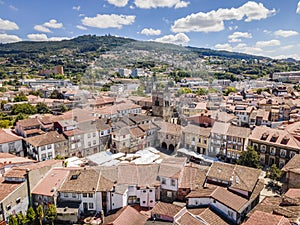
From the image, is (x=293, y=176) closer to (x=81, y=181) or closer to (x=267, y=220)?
(x=267, y=220)

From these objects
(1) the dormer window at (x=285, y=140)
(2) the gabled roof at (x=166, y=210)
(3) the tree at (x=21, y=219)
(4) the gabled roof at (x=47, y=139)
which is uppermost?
(1) the dormer window at (x=285, y=140)

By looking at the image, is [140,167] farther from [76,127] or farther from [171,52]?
[76,127]

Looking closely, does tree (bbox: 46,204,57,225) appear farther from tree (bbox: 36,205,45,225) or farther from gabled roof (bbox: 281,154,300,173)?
gabled roof (bbox: 281,154,300,173)

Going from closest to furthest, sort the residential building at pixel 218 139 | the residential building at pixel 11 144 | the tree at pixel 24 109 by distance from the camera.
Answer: the residential building at pixel 218 139, the residential building at pixel 11 144, the tree at pixel 24 109

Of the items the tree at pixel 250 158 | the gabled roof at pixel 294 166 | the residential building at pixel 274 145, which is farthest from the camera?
the residential building at pixel 274 145

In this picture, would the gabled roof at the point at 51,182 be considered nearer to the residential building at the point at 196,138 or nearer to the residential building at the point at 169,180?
the residential building at the point at 169,180

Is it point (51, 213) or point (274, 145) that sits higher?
point (274, 145)

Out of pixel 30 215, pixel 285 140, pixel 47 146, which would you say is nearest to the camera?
pixel 30 215

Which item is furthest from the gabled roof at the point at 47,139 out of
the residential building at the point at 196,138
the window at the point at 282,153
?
the window at the point at 282,153

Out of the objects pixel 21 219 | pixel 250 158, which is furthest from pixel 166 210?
pixel 250 158

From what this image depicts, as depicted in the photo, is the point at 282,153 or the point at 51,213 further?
the point at 282,153

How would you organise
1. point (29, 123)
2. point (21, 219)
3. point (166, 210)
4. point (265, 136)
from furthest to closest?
point (29, 123) < point (265, 136) < point (166, 210) < point (21, 219)

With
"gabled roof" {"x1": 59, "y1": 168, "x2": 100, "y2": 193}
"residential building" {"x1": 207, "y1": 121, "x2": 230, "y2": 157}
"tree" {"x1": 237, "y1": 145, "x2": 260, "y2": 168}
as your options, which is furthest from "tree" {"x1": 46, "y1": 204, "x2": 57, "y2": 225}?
"tree" {"x1": 237, "y1": 145, "x2": 260, "y2": 168}
